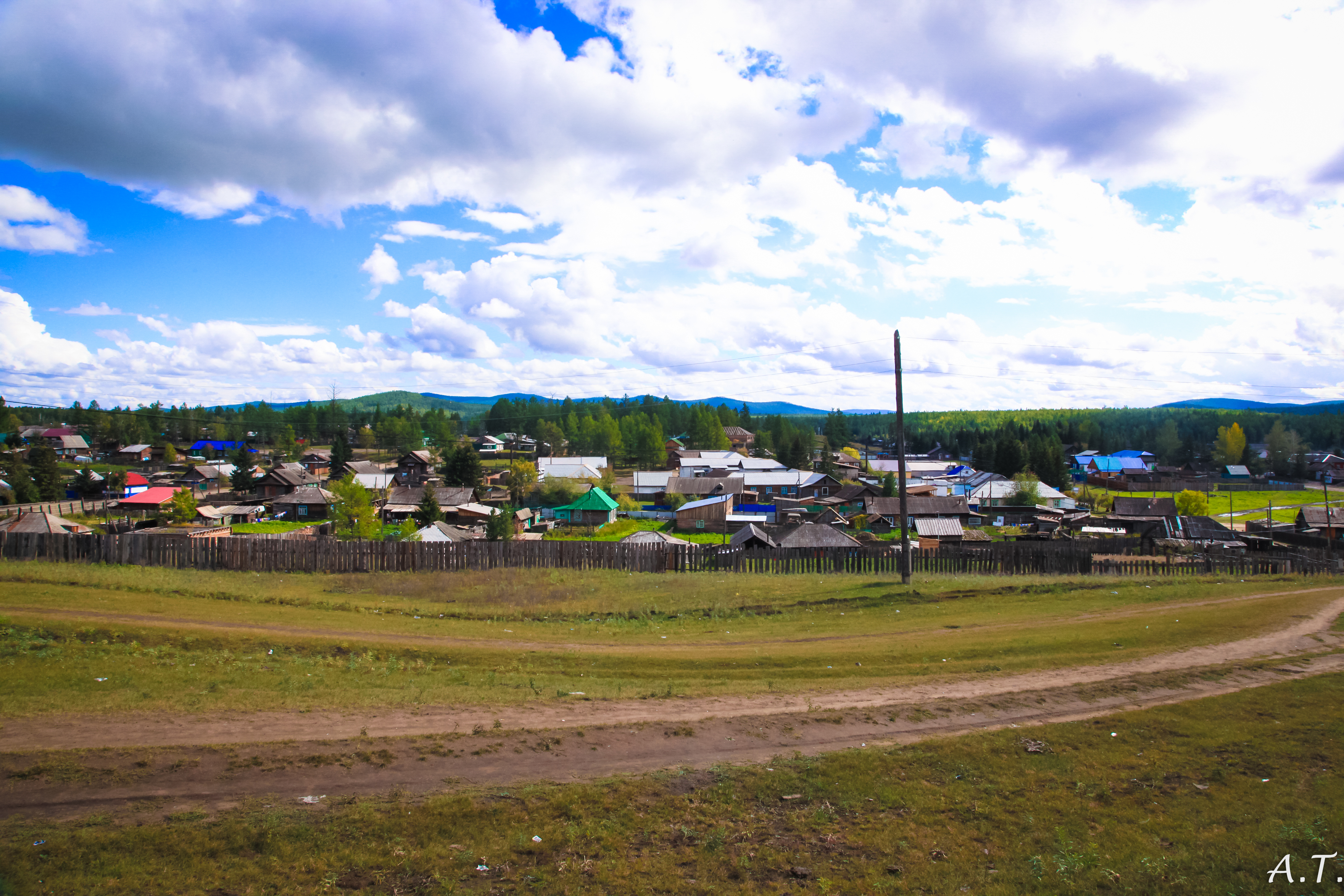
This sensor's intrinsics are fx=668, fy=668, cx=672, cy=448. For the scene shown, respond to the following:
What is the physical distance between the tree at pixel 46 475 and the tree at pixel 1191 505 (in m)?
128

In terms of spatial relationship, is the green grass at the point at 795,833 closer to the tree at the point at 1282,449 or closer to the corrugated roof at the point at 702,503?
the corrugated roof at the point at 702,503

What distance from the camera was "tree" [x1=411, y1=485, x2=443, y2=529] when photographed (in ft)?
216

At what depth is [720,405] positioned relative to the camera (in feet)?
632

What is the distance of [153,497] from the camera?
237ft

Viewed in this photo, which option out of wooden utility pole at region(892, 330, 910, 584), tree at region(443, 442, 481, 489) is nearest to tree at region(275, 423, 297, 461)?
tree at region(443, 442, 481, 489)

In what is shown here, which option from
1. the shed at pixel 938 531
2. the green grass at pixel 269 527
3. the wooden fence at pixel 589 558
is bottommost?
the green grass at pixel 269 527

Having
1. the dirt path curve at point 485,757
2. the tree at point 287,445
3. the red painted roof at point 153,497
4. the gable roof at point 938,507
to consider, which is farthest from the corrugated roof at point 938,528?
the tree at point 287,445

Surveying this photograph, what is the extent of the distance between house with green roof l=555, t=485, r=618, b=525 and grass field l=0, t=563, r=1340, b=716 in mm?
42243

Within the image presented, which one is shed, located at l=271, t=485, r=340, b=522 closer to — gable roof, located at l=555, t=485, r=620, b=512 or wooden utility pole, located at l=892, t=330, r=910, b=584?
gable roof, located at l=555, t=485, r=620, b=512

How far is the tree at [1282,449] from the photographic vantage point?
12562 cm

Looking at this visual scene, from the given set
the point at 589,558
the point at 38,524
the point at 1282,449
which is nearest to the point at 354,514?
the point at 38,524

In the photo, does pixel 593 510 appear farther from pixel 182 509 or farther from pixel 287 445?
pixel 287 445

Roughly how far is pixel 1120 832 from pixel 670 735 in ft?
18.9

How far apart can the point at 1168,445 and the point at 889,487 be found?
101313 millimetres
